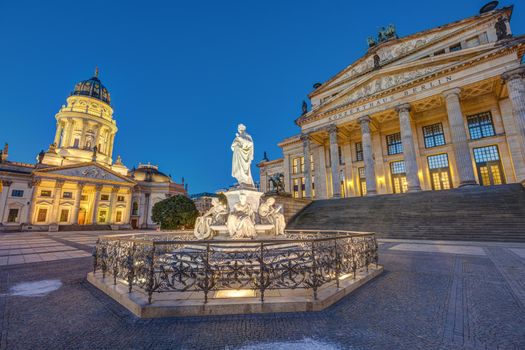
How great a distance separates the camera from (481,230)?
38.4ft

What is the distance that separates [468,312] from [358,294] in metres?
1.57

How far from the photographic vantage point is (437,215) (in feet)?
47.3

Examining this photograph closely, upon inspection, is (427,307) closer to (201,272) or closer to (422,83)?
(201,272)

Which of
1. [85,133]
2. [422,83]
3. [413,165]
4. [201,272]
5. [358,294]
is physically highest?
[85,133]

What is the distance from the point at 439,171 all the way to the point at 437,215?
14.2 meters

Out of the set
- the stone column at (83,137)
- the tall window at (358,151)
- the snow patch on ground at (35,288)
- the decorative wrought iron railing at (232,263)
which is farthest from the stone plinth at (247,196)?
the stone column at (83,137)

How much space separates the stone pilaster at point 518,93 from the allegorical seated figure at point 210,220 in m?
24.1

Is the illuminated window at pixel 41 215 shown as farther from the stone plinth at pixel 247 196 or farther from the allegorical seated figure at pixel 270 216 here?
the allegorical seated figure at pixel 270 216

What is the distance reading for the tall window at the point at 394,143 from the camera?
27991 mm

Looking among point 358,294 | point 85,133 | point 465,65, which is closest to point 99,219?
point 85,133

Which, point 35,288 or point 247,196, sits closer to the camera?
point 35,288

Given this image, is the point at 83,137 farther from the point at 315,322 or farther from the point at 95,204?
the point at 315,322

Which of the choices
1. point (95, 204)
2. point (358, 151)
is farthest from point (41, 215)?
point (358, 151)

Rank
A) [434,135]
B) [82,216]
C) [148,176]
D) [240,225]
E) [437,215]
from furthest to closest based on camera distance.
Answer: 1. [148,176]
2. [82,216]
3. [434,135]
4. [437,215]
5. [240,225]
